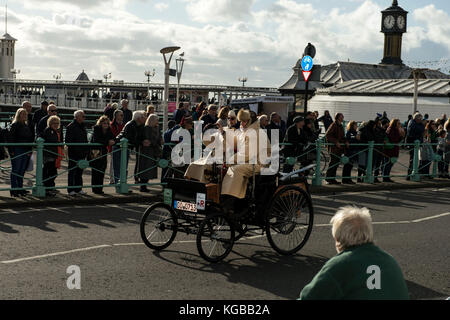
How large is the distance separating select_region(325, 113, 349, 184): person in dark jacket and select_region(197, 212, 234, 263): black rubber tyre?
8850mm

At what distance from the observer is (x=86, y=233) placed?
959 centimetres

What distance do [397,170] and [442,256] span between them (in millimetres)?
13223

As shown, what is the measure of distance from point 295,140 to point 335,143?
151cm

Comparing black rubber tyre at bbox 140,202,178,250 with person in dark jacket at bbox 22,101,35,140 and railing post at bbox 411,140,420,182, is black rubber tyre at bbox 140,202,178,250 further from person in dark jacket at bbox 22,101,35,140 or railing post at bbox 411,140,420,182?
railing post at bbox 411,140,420,182

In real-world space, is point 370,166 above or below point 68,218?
above

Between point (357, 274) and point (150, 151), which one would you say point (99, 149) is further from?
point (357, 274)

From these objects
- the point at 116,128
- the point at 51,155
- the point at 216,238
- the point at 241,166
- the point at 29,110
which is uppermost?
the point at 29,110

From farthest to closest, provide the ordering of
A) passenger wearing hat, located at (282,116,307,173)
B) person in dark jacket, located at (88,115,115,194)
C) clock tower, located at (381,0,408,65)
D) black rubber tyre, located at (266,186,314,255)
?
clock tower, located at (381,0,408,65), passenger wearing hat, located at (282,116,307,173), person in dark jacket, located at (88,115,115,194), black rubber tyre, located at (266,186,314,255)

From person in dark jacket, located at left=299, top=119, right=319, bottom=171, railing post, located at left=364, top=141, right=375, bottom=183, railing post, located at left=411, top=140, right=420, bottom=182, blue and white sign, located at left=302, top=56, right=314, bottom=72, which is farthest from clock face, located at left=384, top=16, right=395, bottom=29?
person in dark jacket, located at left=299, top=119, right=319, bottom=171

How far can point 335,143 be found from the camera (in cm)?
1658

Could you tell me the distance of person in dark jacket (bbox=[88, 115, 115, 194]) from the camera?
13.1 meters

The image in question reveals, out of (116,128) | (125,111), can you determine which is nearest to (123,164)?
(116,128)

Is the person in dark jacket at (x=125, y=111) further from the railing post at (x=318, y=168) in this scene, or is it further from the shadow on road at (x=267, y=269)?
the shadow on road at (x=267, y=269)
